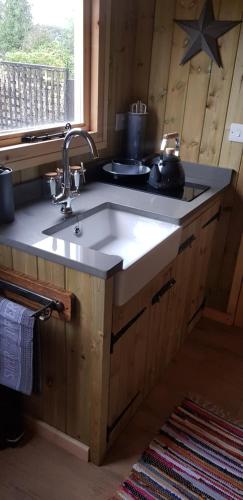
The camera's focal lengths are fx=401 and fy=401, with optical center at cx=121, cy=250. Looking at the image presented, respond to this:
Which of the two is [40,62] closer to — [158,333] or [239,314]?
[158,333]

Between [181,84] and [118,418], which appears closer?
[118,418]

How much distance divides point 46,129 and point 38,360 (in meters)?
1.00

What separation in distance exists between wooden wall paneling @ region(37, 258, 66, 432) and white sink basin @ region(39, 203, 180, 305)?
186 mm

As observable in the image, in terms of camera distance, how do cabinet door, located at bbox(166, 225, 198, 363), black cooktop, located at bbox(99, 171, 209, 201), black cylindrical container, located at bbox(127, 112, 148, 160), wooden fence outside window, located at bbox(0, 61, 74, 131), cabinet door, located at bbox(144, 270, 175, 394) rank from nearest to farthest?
wooden fence outside window, located at bbox(0, 61, 74, 131), cabinet door, located at bbox(144, 270, 175, 394), cabinet door, located at bbox(166, 225, 198, 363), black cooktop, located at bbox(99, 171, 209, 201), black cylindrical container, located at bbox(127, 112, 148, 160)

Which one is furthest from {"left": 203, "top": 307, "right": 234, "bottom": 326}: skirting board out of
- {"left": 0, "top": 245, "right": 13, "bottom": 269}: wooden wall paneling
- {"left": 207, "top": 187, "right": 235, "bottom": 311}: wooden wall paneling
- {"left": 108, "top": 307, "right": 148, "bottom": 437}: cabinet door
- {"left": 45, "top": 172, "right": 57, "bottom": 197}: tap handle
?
{"left": 0, "top": 245, "right": 13, "bottom": 269}: wooden wall paneling

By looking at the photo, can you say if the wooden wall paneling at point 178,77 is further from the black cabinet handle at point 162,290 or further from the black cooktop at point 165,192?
the black cabinet handle at point 162,290

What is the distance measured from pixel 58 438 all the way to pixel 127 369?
412 millimetres

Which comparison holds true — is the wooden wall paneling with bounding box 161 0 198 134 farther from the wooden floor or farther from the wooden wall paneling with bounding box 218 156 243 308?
the wooden floor

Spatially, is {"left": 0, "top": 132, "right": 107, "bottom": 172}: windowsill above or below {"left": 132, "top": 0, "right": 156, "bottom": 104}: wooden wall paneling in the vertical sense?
below

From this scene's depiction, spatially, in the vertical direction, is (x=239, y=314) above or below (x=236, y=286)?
below

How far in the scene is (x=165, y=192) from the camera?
1946 mm

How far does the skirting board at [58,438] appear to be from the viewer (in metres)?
1.60

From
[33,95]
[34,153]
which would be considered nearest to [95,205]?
[34,153]

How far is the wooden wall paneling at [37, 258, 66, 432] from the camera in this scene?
132 centimetres
